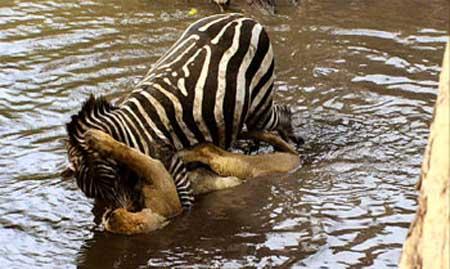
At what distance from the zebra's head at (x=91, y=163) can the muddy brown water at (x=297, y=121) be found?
28cm

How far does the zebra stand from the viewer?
244 inches

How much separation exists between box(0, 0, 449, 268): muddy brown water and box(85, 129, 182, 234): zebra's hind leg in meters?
0.10

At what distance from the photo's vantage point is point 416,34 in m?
11.0

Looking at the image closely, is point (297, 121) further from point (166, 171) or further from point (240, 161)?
point (166, 171)

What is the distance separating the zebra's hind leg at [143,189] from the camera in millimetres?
5879

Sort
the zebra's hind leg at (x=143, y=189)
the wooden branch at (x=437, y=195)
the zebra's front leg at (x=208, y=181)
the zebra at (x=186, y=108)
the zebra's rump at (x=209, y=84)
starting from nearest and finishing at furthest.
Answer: the wooden branch at (x=437, y=195)
the zebra's hind leg at (x=143, y=189)
the zebra at (x=186, y=108)
the zebra's rump at (x=209, y=84)
the zebra's front leg at (x=208, y=181)

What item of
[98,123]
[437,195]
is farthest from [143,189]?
[437,195]

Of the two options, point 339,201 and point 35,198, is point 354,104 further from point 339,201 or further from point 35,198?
point 35,198

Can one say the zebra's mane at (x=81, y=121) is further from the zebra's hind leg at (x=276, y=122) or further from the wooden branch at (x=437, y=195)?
the wooden branch at (x=437, y=195)

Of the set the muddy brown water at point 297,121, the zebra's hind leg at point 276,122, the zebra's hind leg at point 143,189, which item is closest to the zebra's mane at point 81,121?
the zebra's hind leg at point 143,189

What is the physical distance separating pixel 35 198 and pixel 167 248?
54.1 inches

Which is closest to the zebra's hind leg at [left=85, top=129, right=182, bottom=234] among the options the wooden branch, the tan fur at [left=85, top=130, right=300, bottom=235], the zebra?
the tan fur at [left=85, top=130, right=300, bottom=235]

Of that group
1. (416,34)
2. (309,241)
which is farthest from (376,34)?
(309,241)

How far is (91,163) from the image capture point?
6082 millimetres
